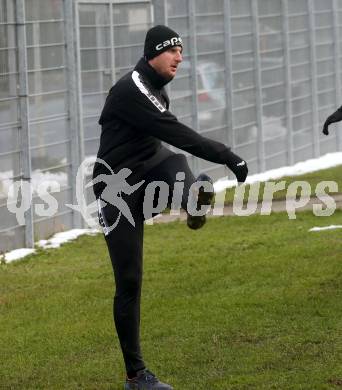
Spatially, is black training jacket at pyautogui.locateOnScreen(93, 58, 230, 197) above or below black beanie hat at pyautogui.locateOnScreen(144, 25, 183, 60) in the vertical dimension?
below

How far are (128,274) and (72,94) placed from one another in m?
7.74

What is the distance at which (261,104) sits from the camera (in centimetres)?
2034

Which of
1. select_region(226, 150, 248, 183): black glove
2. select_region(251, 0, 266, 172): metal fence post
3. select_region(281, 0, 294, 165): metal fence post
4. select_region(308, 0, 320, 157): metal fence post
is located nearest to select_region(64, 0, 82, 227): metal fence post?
select_region(251, 0, 266, 172): metal fence post

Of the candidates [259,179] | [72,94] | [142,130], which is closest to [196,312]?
[142,130]

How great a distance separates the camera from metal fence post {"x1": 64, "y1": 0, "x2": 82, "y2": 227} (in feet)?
49.5

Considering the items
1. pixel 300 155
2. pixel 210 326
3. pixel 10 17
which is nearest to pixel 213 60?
pixel 300 155

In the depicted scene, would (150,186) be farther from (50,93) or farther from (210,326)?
(50,93)

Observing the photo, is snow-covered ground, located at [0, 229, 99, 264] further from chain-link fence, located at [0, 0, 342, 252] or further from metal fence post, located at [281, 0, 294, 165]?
metal fence post, located at [281, 0, 294, 165]

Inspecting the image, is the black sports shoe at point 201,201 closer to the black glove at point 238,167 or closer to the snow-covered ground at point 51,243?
the black glove at point 238,167

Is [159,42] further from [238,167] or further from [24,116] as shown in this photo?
[24,116]

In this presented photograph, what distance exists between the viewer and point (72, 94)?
15.2 meters

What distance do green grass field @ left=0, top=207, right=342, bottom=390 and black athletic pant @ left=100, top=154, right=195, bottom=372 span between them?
1.45 ft

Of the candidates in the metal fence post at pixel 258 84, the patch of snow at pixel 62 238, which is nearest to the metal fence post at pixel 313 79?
the metal fence post at pixel 258 84

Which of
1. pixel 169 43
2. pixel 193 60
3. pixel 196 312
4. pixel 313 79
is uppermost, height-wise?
pixel 169 43
